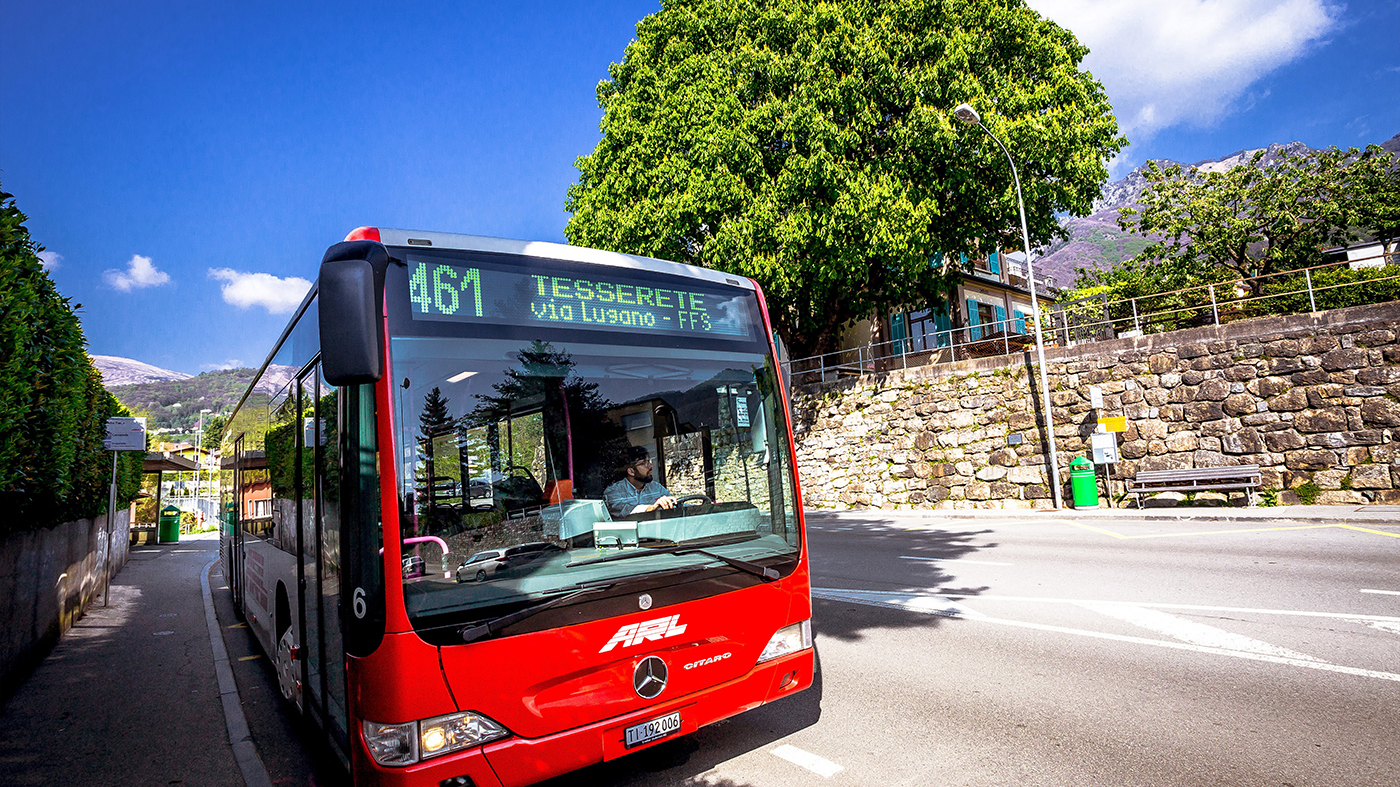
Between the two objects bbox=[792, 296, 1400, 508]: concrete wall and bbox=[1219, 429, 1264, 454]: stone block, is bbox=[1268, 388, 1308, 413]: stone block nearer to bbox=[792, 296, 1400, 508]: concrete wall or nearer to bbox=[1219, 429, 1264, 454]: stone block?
bbox=[792, 296, 1400, 508]: concrete wall

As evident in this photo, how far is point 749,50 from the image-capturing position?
19094mm

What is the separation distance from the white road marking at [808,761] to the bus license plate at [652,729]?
0.83 metres

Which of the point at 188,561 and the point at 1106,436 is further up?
the point at 1106,436

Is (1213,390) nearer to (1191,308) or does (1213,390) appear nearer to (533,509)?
(1191,308)

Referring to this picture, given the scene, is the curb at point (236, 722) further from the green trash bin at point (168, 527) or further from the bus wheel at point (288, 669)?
the green trash bin at point (168, 527)

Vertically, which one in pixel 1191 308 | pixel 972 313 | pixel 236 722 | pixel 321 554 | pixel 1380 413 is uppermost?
pixel 972 313

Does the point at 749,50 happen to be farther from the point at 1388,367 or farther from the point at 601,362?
the point at 601,362

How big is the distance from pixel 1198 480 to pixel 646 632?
16.3 metres

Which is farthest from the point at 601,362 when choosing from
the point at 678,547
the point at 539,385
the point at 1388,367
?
the point at 1388,367

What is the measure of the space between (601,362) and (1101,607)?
587cm

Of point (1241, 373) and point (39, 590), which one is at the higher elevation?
point (1241, 373)

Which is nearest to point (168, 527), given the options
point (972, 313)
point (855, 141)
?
point (855, 141)

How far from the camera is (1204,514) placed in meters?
14.0

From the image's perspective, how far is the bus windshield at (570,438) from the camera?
3.11m
